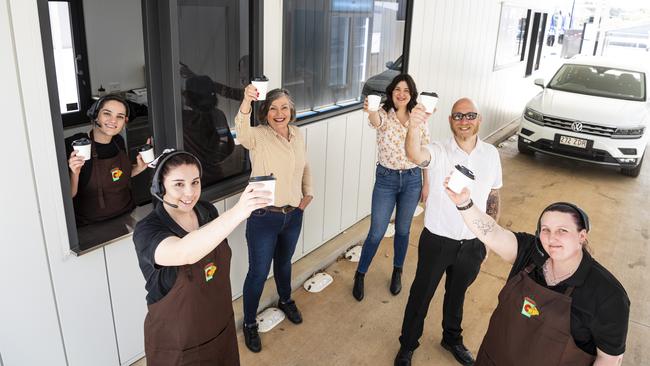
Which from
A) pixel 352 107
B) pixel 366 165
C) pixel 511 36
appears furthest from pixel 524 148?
pixel 352 107

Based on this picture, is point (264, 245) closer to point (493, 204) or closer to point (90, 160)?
point (90, 160)

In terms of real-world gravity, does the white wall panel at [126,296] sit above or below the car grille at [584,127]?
→ below

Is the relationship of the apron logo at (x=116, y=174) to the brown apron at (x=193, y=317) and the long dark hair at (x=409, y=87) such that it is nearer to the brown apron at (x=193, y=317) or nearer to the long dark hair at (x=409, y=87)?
the brown apron at (x=193, y=317)

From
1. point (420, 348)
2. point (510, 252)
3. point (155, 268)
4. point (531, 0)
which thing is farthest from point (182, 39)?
point (531, 0)

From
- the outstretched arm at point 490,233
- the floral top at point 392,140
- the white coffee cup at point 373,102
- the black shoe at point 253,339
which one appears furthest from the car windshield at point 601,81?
the black shoe at point 253,339

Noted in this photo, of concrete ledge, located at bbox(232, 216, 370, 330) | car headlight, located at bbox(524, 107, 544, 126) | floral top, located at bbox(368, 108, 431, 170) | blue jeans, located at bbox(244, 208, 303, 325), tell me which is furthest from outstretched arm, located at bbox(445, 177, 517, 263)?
car headlight, located at bbox(524, 107, 544, 126)

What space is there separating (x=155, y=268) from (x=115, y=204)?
1051 mm

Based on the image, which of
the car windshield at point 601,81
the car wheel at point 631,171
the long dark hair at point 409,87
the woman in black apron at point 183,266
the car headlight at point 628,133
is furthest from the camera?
the car windshield at point 601,81

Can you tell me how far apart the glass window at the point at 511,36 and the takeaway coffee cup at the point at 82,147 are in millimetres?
7234

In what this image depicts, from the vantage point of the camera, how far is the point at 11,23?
2.12 m

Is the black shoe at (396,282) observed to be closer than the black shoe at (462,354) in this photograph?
No

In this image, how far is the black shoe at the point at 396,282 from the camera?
14.0 ft

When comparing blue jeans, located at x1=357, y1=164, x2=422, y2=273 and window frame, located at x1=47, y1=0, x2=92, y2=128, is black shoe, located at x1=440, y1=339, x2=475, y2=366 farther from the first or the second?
window frame, located at x1=47, y1=0, x2=92, y2=128

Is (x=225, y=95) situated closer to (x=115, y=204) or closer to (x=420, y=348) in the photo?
(x=115, y=204)
